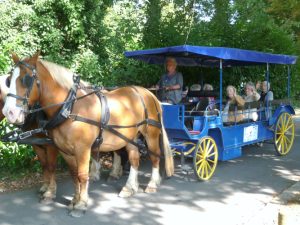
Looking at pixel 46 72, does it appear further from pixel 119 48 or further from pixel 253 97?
pixel 253 97

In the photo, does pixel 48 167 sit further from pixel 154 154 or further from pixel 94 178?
pixel 154 154

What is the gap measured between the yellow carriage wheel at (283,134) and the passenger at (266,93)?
1.67 feet

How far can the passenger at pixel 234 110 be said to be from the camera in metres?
7.55

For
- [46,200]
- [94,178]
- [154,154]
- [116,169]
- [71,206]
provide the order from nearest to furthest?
[71,206] → [46,200] → [154,154] → [94,178] → [116,169]

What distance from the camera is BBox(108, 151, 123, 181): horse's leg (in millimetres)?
6688

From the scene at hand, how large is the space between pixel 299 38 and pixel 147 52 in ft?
47.0

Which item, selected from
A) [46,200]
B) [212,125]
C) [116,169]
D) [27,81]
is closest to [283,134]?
[212,125]

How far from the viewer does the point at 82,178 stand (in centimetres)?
501

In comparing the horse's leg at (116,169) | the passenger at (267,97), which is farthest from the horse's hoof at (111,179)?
the passenger at (267,97)

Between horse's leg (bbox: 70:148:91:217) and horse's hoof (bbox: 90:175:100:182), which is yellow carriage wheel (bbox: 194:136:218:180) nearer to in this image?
horse's hoof (bbox: 90:175:100:182)

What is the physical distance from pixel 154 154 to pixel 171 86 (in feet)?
4.97

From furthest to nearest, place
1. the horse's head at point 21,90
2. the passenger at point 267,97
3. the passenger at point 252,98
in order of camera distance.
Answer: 1. the passenger at point 267,97
2. the passenger at point 252,98
3. the horse's head at point 21,90

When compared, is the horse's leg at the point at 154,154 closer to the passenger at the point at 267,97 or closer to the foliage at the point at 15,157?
the foliage at the point at 15,157

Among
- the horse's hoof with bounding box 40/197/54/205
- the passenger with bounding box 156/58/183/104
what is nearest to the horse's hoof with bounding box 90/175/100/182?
the horse's hoof with bounding box 40/197/54/205
